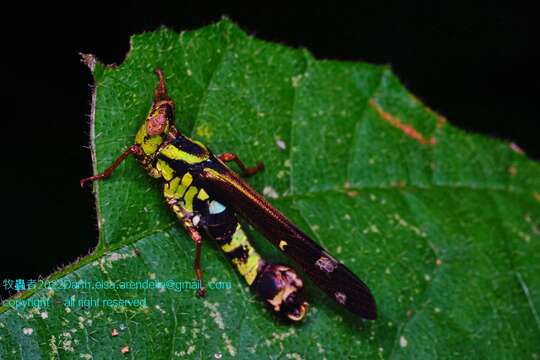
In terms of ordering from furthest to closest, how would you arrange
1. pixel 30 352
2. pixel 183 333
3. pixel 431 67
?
pixel 431 67 → pixel 183 333 → pixel 30 352

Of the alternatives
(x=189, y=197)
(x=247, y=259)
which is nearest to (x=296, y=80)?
(x=189, y=197)

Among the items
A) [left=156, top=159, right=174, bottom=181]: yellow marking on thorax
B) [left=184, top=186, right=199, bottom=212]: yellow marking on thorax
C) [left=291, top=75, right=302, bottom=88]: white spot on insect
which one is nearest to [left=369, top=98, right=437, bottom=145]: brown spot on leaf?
[left=291, top=75, right=302, bottom=88]: white spot on insect

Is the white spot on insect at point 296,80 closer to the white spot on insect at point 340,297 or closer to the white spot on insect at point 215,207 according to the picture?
the white spot on insect at point 215,207

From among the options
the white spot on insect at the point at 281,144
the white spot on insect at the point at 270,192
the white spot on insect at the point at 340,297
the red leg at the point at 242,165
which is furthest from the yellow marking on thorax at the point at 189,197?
the white spot on insect at the point at 340,297

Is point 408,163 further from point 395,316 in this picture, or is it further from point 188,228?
point 188,228

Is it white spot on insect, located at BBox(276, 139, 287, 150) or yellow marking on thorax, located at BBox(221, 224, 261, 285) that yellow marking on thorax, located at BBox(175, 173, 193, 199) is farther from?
white spot on insect, located at BBox(276, 139, 287, 150)

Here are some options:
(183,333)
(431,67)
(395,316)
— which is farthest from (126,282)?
(431,67)
